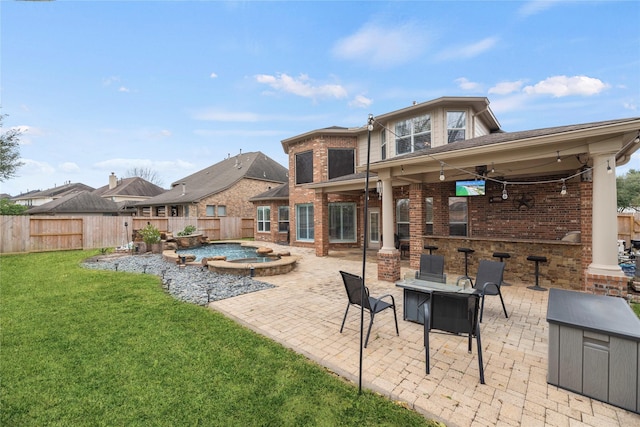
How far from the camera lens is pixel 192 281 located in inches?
311

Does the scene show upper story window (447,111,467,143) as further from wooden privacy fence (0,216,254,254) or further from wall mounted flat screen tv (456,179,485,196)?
wooden privacy fence (0,216,254,254)

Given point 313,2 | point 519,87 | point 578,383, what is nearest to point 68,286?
point 578,383

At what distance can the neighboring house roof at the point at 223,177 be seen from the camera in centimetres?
2416

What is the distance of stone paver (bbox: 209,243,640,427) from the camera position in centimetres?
258

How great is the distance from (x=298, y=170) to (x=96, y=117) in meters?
12.6

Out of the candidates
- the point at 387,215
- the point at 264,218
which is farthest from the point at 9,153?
the point at 387,215

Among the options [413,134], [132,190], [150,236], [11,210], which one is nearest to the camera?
[413,134]

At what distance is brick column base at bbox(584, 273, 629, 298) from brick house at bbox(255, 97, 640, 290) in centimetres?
2

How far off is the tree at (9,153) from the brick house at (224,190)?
9262 millimetres

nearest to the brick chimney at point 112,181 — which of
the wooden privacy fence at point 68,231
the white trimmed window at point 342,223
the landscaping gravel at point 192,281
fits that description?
the wooden privacy fence at point 68,231

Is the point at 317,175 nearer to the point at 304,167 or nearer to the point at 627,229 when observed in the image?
the point at 304,167

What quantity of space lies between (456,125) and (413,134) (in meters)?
1.67

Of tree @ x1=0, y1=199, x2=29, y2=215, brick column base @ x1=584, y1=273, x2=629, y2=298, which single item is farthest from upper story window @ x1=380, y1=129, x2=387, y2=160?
tree @ x1=0, y1=199, x2=29, y2=215

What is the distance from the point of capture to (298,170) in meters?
15.9
